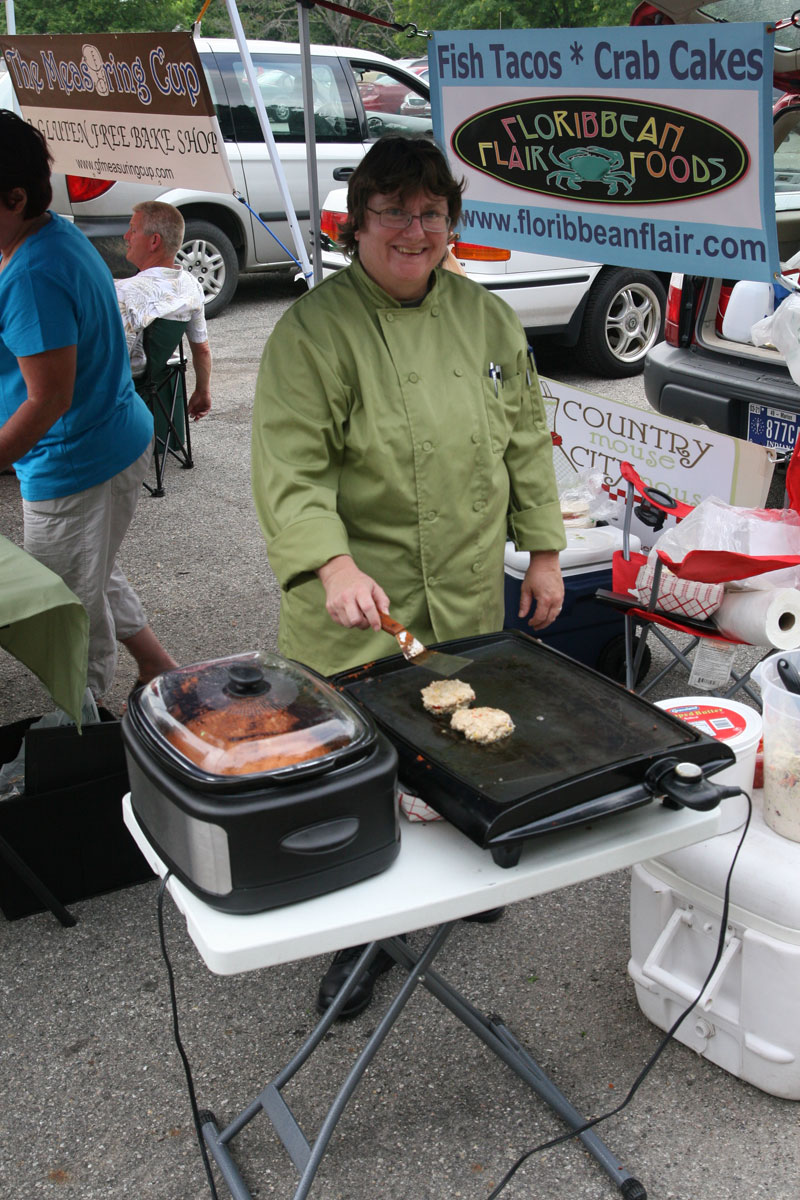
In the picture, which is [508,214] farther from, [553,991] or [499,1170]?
[499,1170]

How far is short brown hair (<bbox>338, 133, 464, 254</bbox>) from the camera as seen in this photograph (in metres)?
1.93

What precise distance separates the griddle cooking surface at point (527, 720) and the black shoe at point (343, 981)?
0.91m

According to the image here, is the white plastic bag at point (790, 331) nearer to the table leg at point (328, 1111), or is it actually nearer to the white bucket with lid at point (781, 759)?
the white bucket with lid at point (781, 759)

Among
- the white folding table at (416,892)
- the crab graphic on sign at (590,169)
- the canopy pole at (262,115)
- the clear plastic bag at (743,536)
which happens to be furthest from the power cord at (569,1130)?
the canopy pole at (262,115)

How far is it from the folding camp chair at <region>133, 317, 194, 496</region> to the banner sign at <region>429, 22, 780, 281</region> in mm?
2865

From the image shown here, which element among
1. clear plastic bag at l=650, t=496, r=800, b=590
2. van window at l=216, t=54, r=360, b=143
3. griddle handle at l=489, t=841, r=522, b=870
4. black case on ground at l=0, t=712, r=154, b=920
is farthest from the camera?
van window at l=216, t=54, r=360, b=143

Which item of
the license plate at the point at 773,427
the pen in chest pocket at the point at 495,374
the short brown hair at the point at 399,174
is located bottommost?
the license plate at the point at 773,427

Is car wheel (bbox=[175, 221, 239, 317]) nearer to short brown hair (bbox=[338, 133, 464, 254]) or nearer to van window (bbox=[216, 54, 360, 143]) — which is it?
van window (bbox=[216, 54, 360, 143])

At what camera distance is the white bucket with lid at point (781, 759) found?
2.00m

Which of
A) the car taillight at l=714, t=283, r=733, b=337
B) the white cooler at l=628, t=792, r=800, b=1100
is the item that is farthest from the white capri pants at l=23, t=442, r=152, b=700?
the car taillight at l=714, t=283, r=733, b=337

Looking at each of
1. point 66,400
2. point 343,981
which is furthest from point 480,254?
point 343,981

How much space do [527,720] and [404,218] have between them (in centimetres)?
97

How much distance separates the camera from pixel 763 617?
9.31 feet

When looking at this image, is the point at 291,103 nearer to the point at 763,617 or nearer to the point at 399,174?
the point at 763,617
